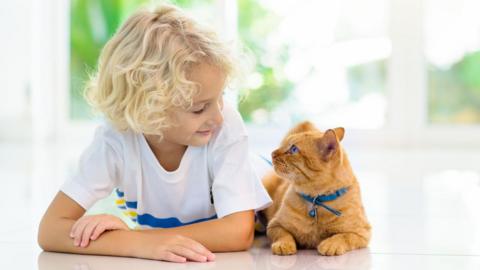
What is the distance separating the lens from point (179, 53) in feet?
5.02

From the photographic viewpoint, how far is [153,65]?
1549 millimetres

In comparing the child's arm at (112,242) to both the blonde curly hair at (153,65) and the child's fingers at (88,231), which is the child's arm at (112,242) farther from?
the blonde curly hair at (153,65)

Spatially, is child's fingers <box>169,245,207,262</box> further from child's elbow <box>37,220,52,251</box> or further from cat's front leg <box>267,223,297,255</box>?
child's elbow <box>37,220,52,251</box>

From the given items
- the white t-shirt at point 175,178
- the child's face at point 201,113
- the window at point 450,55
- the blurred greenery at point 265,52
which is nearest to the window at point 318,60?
the blurred greenery at point 265,52

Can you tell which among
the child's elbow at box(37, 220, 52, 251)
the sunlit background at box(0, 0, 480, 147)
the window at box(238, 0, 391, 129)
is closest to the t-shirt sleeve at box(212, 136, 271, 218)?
the child's elbow at box(37, 220, 52, 251)

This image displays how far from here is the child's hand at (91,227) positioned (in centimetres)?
153

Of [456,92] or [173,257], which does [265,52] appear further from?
[173,257]

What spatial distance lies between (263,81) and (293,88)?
214 mm

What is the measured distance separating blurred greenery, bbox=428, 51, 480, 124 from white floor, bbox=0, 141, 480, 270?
68 centimetres

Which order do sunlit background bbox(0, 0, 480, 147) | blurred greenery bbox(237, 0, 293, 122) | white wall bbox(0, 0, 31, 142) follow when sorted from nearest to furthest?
white wall bbox(0, 0, 31, 142) → sunlit background bbox(0, 0, 480, 147) → blurred greenery bbox(237, 0, 293, 122)

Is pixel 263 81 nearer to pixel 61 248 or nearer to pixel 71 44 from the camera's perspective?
pixel 71 44

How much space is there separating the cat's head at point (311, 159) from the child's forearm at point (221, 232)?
0.14 metres

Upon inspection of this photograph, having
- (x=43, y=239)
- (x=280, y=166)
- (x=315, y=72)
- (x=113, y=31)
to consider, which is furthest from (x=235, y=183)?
(x=113, y=31)

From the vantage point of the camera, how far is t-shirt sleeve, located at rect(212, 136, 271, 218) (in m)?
1.61
